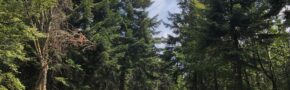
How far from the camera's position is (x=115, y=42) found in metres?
31.5

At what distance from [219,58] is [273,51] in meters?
12.7

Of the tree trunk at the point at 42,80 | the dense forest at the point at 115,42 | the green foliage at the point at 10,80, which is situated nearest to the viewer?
the green foliage at the point at 10,80

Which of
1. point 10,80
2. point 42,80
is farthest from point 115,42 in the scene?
point 10,80

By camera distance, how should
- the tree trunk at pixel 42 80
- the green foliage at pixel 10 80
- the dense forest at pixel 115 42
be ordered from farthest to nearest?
the tree trunk at pixel 42 80
the dense forest at pixel 115 42
the green foliage at pixel 10 80

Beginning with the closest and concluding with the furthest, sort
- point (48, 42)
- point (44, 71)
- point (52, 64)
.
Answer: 1. point (44, 71)
2. point (48, 42)
3. point (52, 64)

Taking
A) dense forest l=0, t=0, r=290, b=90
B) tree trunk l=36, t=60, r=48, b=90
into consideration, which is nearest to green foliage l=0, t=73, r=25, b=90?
dense forest l=0, t=0, r=290, b=90

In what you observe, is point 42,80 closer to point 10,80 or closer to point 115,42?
point 10,80

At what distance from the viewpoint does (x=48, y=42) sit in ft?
66.8

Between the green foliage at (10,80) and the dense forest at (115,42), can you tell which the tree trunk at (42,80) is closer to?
the dense forest at (115,42)

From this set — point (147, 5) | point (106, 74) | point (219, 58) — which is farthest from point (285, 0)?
point (147, 5)

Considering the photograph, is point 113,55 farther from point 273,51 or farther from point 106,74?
point 273,51

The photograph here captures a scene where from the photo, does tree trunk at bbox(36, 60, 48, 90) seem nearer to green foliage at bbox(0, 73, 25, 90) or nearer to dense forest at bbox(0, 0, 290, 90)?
dense forest at bbox(0, 0, 290, 90)

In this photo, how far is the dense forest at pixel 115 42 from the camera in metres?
18.3

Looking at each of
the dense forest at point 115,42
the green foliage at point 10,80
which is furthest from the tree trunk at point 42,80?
the green foliage at point 10,80
